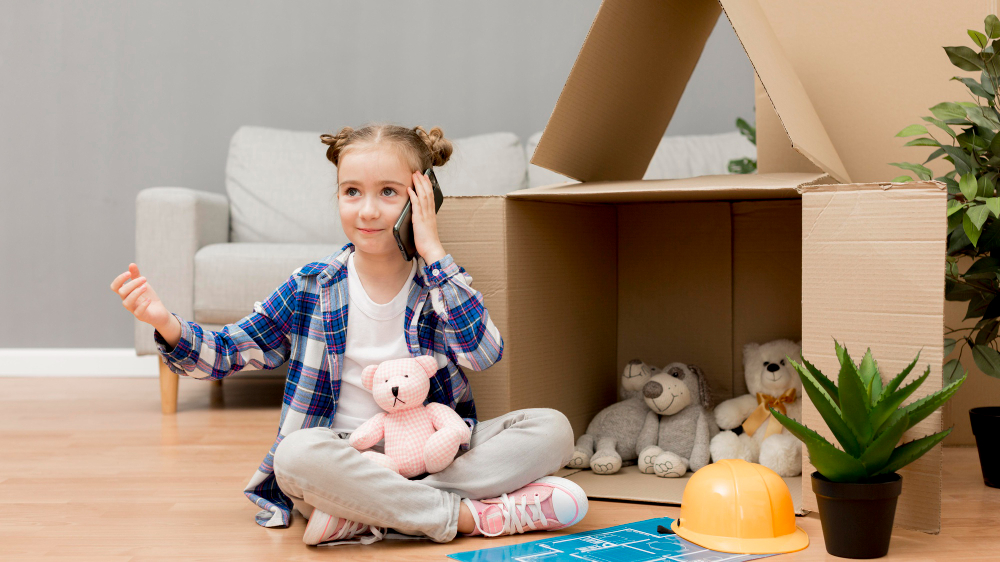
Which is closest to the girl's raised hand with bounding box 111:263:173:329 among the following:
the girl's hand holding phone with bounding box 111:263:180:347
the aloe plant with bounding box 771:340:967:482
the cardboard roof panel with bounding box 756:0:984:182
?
the girl's hand holding phone with bounding box 111:263:180:347

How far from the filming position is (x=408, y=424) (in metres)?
0.92

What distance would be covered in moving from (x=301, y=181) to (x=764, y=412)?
1281 mm

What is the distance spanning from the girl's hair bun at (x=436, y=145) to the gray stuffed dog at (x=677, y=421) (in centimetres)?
49

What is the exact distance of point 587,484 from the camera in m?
1.12

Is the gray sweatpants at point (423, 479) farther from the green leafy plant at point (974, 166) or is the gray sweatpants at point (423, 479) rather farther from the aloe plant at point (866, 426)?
the green leafy plant at point (974, 166)

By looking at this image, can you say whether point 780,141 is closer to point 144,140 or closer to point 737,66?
point 737,66

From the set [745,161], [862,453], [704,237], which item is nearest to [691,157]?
[745,161]

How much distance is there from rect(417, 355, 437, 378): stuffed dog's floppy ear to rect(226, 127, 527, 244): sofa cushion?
109cm

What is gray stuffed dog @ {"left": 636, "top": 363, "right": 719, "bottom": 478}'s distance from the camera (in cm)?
121

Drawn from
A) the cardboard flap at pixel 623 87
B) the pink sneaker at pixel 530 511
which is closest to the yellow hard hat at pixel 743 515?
the pink sneaker at pixel 530 511

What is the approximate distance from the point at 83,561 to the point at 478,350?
17.8 inches

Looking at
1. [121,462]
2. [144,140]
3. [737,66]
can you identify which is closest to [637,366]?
[121,462]

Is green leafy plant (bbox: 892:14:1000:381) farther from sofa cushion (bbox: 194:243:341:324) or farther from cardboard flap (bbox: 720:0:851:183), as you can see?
sofa cushion (bbox: 194:243:341:324)

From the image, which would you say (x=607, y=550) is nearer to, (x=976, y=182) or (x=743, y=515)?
(x=743, y=515)
